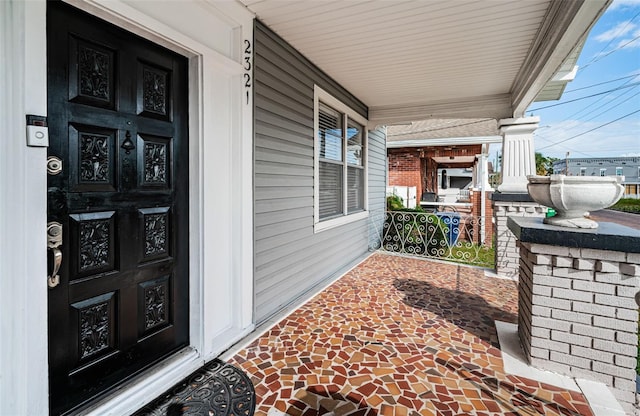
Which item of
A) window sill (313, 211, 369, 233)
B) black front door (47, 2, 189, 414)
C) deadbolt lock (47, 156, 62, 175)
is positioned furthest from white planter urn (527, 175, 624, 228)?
deadbolt lock (47, 156, 62, 175)

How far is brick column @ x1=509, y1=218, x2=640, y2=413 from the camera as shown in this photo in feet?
6.06

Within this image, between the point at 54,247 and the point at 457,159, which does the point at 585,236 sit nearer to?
the point at 54,247

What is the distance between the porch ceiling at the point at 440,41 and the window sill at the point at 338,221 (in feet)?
6.45

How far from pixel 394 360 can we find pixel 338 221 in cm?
235

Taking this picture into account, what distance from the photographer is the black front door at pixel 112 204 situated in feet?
4.78

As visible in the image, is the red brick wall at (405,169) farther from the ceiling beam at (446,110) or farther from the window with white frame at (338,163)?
the window with white frame at (338,163)

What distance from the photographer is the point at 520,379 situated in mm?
1985

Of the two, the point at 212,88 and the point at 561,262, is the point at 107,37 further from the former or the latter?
the point at 561,262

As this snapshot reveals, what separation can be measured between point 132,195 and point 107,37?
87 centimetres

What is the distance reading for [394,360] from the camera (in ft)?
7.23

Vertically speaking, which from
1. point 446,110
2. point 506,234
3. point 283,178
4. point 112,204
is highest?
point 446,110

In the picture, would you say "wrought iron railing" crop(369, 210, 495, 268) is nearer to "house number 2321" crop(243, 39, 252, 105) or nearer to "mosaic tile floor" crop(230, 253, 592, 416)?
"mosaic tile floor" crop(230, 253, 592, 416)

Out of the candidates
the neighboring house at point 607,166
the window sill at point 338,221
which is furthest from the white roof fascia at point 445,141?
the neighboring house at point 607,166

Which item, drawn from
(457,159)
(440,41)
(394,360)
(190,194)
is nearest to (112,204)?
(190,194)
